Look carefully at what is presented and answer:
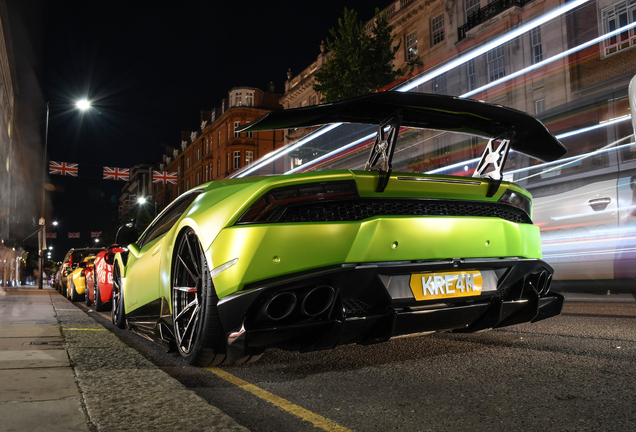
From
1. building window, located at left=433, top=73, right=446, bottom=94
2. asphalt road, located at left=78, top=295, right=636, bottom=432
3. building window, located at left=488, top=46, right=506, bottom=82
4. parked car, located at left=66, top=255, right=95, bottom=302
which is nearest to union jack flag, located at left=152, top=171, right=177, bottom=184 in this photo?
parked car, located at left=66, top=255, right=95, bottom=302

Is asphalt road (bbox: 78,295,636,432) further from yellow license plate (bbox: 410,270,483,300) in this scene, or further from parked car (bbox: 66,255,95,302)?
parked car (bbox: 66,255,95,302)

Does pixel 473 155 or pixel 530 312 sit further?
pixel 473 155

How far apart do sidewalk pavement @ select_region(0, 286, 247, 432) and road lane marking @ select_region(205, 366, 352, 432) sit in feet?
1.17

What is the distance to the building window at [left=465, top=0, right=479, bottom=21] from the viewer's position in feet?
79.7

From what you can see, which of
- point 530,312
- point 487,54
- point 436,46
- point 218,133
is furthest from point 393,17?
point 218,133

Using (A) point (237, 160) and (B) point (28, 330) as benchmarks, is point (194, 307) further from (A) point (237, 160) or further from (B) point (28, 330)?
(A) point (237, 160)

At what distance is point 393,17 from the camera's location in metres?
29.4

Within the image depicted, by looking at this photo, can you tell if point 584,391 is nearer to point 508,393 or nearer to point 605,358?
point 508,393

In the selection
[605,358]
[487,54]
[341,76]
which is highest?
[341,76]

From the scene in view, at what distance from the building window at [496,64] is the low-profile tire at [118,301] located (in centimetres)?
578

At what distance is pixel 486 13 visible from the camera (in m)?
23.4

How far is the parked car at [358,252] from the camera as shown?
102 inches

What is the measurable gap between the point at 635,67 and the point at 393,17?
83.0 ft

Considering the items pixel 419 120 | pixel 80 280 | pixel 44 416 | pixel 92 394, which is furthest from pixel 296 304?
pixel 80 280
